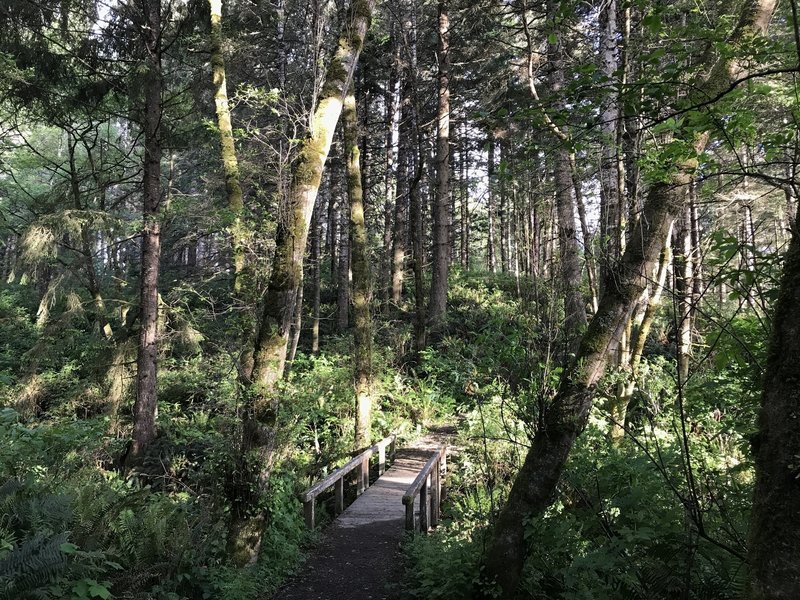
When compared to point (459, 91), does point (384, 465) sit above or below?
below

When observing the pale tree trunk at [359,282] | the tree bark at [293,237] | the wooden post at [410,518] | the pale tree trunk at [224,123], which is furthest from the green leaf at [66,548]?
the pale tree trunk at [359,282]

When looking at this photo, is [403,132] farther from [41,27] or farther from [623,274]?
[623,274]

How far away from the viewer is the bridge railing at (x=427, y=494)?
6527mm

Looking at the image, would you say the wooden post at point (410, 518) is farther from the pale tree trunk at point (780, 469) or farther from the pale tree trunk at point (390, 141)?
the pale tree trunk at point (390, 141)

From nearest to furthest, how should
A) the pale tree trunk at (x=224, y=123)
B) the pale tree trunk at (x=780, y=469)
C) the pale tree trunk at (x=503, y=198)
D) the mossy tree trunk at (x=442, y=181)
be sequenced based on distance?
the pale tree trunk at (x=780, y=469) → the pale tree trunk at (x=503, y=198) → the pale tree trunk at (x=224, y=123) → the mossy tree trunk at (x=442, y=181)

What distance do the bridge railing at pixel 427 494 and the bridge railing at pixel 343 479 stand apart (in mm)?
1221

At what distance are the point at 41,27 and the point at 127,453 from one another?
357 inches

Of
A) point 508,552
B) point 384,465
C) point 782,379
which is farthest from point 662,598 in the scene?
point 384,465

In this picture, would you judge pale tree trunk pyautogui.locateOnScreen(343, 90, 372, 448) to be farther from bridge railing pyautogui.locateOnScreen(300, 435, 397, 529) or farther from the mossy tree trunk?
the mossy tree trunk

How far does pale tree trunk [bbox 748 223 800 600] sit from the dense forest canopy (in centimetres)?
1

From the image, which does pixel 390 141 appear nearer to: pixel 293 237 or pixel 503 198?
pixel 503 198

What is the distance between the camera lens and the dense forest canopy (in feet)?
8.59

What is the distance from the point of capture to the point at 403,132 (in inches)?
725

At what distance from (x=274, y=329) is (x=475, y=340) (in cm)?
223
